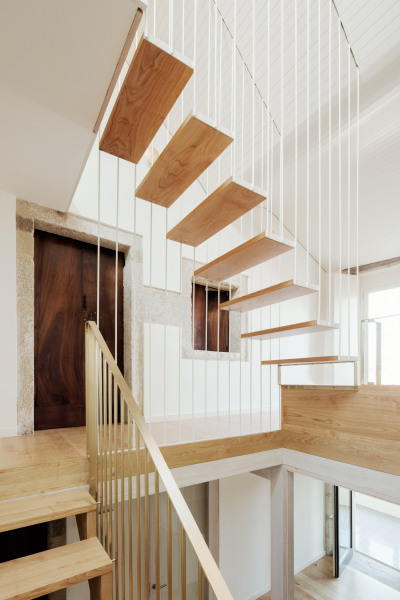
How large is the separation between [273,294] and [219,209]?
0.63 meters

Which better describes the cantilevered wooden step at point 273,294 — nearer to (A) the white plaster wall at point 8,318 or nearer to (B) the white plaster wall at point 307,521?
(A) the white plaster wall at point 8,318

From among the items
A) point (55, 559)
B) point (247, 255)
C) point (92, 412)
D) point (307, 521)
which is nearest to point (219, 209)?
point (247, 255)

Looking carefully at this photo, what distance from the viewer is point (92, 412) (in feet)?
6.11

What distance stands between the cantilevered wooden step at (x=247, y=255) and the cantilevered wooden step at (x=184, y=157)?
1.55 feet

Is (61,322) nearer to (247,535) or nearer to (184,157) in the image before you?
(184,157)

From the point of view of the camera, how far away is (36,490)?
5.62 feet

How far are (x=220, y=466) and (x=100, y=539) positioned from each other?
0.85 metres

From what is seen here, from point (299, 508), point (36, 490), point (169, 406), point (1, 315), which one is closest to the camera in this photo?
point (36, 490)

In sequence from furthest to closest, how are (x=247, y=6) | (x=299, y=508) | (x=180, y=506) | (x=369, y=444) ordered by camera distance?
(x=299, y=508), (x=247, y=6), (x=369, y=444), (x=180, y=506)

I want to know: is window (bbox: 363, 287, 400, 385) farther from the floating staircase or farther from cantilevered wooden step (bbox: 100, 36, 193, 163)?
cantilevered wooden step (bbox: 100, 36, 193, 163)

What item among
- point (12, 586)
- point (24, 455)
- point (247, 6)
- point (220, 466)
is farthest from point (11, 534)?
point (247, 6)

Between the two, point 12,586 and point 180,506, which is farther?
point 12,586

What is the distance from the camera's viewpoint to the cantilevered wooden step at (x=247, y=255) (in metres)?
1.98

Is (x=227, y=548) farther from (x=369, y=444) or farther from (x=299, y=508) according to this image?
(x=369, y=444)
